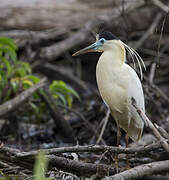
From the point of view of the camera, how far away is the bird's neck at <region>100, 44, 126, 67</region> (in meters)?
2.95

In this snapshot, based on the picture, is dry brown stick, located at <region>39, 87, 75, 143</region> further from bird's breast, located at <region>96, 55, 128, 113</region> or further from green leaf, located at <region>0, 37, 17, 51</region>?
bird's breast, located at <region>96, 55, 128, 113</region>

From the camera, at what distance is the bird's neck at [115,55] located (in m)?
2.95

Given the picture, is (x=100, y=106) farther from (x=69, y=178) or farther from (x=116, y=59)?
(x=69, y=178)

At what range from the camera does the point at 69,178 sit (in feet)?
7.93

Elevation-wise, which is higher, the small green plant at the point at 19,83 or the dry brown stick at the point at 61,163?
the small green plant at the point at 19,83

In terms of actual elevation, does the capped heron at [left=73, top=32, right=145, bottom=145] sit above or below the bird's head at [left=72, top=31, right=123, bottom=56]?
below

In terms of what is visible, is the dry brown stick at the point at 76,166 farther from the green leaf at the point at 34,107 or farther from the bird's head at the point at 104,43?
the green leaf at the point at 34,107

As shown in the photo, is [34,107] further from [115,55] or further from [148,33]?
[148,33]

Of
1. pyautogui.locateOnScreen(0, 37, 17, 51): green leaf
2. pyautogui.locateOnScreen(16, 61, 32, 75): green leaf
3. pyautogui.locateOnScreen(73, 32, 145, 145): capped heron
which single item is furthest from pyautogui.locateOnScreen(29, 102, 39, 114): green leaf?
pyautogui.locateOnScreen(73, 32, 145, 145): capped heron

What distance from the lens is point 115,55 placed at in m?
2.98

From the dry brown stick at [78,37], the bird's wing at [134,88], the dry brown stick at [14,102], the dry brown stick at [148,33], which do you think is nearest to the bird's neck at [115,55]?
the bird's wing at [134,88]

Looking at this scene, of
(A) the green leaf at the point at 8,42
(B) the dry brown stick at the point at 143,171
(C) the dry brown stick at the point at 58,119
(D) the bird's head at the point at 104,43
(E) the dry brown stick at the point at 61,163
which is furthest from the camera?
(A) the green leaf at the point at 8,42

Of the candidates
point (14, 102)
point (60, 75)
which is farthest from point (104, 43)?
point (60, 75)

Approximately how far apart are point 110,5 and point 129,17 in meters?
0.40
